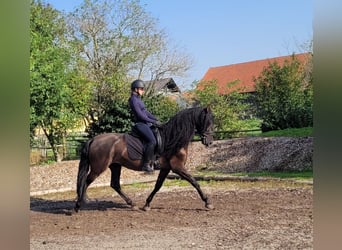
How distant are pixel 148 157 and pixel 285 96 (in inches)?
403

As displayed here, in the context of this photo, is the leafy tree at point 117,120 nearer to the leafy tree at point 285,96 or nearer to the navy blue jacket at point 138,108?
the leafy tree at point 285,96

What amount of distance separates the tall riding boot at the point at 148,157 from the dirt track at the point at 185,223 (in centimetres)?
70

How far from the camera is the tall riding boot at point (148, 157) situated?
6.41 metres

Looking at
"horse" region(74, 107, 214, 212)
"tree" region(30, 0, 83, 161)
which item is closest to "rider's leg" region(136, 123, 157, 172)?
"horse" region(74, 107, 214, 212)

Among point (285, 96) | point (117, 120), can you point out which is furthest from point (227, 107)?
point (117, 120)

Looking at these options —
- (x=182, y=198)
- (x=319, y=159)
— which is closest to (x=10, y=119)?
(x=319, y=159)

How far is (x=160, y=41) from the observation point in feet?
68.4

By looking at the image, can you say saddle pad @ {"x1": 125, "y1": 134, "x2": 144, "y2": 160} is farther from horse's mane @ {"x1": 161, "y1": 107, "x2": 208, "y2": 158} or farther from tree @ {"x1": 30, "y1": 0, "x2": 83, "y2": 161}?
tree @ {"x1": 30, "y1": 0, "x2": 83, "y2": 161}

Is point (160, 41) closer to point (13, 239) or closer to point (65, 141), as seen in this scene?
point (65, 141)

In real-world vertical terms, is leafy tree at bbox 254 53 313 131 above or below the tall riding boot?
above

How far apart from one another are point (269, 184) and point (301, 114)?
6945 millimetres

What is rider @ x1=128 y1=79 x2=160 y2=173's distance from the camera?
623cm

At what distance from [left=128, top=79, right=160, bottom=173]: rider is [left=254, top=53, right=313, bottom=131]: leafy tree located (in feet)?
32.7

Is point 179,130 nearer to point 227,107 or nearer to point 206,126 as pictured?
point 206,126
